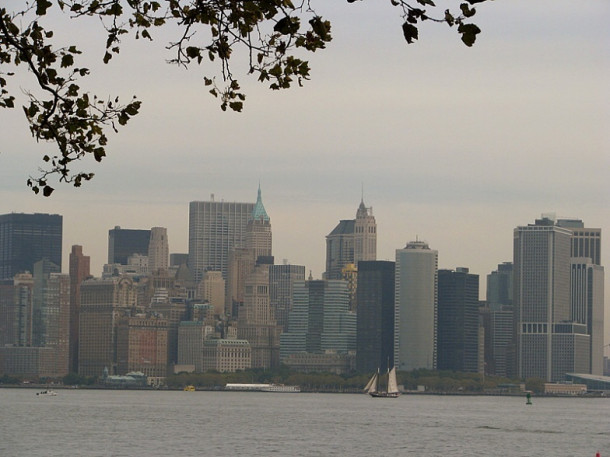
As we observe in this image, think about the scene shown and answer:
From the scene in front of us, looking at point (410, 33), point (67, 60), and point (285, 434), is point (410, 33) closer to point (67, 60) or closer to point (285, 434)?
point (67, 60)

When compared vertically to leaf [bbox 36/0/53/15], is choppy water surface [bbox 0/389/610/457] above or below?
below

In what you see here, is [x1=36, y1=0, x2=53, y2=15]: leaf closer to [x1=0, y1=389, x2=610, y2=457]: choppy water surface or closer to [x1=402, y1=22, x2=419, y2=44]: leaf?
[x1=402, y1=22, x2=419, y2=44]: leaf

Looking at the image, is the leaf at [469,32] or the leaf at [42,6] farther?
the leaf at [42,6]

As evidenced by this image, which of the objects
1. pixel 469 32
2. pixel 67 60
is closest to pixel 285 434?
pixel 67 60

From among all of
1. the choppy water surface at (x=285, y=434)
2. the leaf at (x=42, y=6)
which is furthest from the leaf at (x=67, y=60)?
the choppy water surface at (x=285, y=434)

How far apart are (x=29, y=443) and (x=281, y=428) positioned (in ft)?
99.9

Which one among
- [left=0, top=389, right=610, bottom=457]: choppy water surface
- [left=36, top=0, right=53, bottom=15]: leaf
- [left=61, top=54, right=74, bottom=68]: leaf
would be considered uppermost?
[left=36, top=0, right=53, bottom=15]: leaf

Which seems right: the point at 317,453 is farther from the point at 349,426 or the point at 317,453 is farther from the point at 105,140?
the point at 105,140

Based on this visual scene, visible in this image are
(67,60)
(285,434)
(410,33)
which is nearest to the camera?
(410,33)

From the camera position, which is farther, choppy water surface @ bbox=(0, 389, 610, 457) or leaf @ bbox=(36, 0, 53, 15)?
choppy water surface @ bbox=(0, 389, 610, 457)

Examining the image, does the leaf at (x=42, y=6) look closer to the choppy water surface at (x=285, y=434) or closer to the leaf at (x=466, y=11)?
the leaf at (x=466, y=11)

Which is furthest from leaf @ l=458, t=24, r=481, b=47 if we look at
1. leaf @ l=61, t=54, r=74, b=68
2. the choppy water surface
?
the choppy water surface

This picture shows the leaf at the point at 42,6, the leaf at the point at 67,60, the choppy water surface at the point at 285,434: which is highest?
the leaf at the point at 42,6

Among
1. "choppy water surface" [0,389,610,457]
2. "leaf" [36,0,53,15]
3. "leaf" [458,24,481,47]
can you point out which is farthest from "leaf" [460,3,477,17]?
"choppy water surface" [0,389,610,457]
